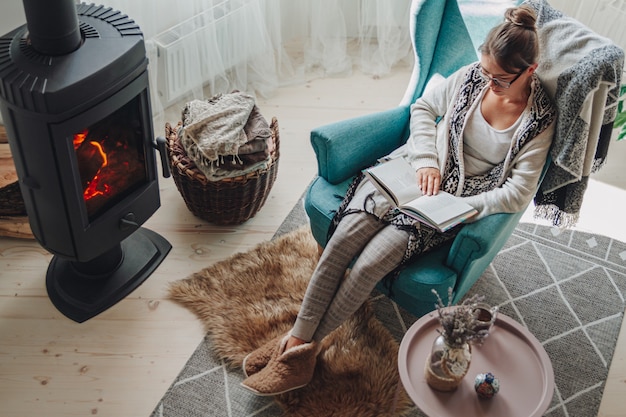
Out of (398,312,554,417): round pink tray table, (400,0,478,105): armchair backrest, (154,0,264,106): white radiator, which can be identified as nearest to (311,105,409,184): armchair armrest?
(400,0,478,105): armchair backrest

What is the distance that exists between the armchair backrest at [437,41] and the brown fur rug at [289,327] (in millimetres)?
768

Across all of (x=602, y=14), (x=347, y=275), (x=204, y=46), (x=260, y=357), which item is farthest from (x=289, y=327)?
(x=602, y=14)

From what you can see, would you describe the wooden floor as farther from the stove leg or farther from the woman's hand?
the woman's hand

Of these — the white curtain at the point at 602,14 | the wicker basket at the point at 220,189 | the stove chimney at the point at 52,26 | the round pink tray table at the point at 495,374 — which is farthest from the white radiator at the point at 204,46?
the round pink tray table at the point at 495,374

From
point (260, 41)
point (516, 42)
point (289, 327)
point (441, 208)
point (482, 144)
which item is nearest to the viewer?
point (516, 42)

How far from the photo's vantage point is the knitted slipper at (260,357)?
2.24 meters

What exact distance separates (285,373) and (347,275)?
36cm

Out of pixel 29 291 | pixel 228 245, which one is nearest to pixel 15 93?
pixel 29 291

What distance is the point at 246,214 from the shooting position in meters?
2.80

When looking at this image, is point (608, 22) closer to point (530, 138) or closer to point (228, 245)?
point (530, 138)

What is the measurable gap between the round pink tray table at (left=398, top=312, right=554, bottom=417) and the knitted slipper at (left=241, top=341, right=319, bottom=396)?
1.24 ft

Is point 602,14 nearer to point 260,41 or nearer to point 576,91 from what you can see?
point 576,91

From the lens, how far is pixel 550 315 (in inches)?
101

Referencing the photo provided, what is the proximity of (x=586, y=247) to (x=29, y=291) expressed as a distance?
7.11ft
